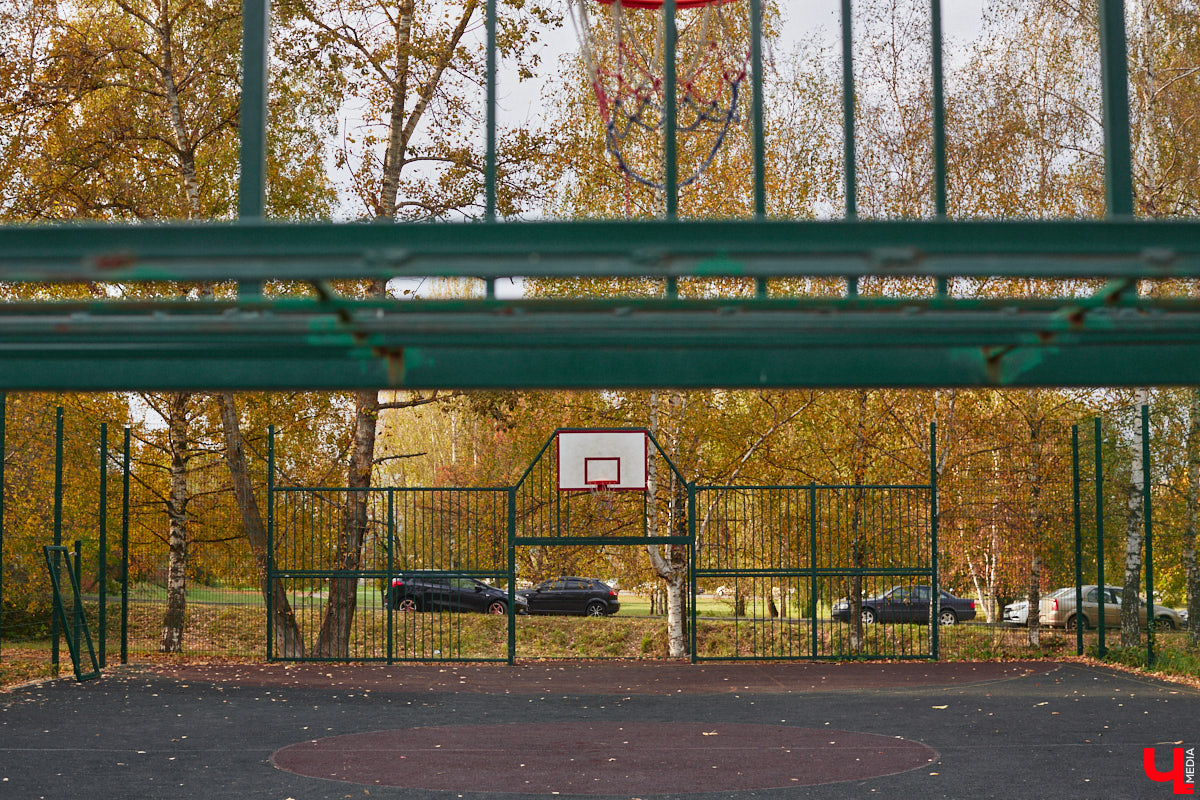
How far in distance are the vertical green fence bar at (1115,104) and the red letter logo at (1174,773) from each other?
4529mm

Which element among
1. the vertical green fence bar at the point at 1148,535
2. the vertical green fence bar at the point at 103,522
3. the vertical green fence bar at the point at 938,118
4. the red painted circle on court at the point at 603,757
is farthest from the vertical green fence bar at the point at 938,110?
the vertical green fence bar at the point at 103,522

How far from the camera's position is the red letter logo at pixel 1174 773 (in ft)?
18.6

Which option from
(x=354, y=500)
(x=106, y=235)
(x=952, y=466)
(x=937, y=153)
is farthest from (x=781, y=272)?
(x=952, y=466)

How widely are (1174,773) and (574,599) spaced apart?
15.2 meters

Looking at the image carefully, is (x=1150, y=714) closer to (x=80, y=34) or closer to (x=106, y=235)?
(x=106, y=235)

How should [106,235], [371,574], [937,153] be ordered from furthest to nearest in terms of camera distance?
[371,574] → [937,153] → [106,235]

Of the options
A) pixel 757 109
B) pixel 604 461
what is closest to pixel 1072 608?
pixel 604 461

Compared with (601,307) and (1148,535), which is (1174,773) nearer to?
(1148,535)

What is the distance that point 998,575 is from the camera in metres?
14.8

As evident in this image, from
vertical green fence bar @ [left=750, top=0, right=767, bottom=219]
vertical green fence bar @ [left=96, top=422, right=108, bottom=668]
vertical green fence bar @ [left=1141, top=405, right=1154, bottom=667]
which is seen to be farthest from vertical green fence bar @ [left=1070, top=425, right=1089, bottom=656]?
vertical green fence bar @ [left=750, top=0, right=767, bottom=219]

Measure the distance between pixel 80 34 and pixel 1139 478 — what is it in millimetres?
14255

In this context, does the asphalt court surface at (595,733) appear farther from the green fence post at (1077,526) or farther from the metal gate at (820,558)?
the metal gate at (820,558)

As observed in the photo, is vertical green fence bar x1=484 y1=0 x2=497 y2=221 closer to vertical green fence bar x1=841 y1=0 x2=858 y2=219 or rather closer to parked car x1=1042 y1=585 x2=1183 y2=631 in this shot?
vertical green fence bar x1=841 y1=0 x2=858 y2=219

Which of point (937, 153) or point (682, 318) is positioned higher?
point (937, 153)
